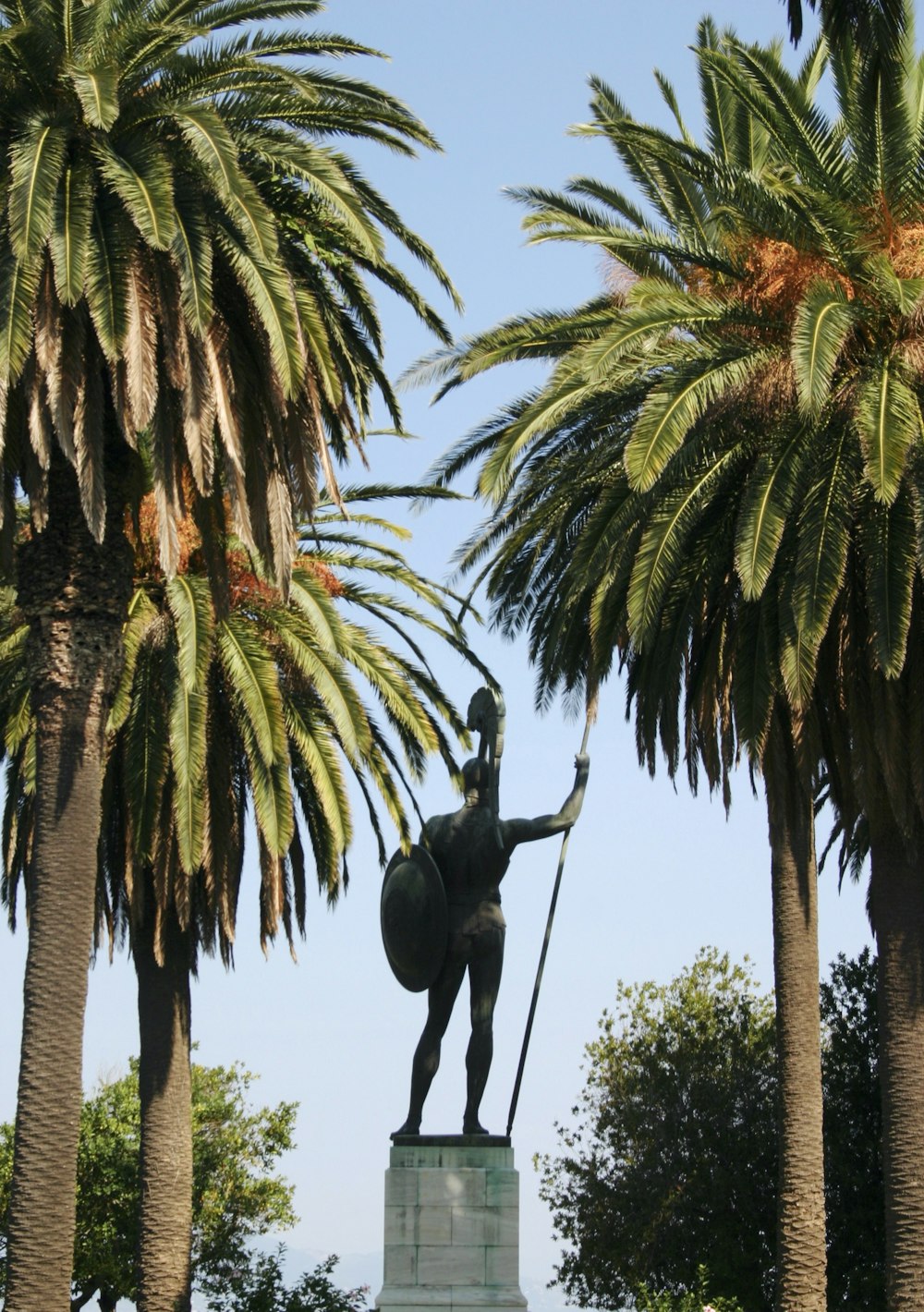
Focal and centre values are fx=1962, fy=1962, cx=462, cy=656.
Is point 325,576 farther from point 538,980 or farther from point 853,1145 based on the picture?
point 853,1145

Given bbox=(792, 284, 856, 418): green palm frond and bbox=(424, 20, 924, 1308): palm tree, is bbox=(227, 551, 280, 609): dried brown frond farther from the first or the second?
bbox=(792, 284, 856, 418): green palm frond

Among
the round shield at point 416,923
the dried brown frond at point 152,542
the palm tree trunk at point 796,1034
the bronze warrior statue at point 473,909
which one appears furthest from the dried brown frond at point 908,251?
the dried brown frond at point 152,542

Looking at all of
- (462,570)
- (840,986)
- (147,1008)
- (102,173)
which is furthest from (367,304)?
(840,986)

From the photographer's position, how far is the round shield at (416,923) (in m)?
16.5

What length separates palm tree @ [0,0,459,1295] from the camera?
15148 millimetres

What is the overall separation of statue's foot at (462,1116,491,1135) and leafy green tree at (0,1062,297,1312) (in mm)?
16041

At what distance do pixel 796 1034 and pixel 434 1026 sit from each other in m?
5.48

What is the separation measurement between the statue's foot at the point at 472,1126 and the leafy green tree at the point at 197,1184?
16.0 meters

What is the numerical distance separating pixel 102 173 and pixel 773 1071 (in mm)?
22060

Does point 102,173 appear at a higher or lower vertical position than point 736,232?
lower

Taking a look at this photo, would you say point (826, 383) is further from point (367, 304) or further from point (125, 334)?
point (125, 334)

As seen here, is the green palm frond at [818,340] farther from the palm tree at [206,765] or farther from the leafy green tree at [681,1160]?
the leafy green tree at [681,1160]

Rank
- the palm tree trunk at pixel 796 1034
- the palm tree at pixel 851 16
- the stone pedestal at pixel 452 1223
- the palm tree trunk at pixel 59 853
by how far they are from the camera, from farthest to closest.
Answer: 1. the palm tree trunk at pixel 796 1034
2. the stone pedestal at pixel 452 1223
3. the palm tree trunk at pixel 59 853
4. the palm tree at pixel 851 16

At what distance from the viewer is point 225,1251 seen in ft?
108
